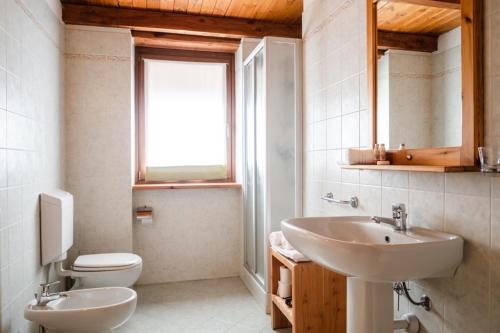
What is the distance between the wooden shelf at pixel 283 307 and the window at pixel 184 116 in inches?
59.9

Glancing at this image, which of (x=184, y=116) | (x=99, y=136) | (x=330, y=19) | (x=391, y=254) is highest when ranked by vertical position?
(x=330, y=19)

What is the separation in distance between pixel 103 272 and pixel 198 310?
790 mm

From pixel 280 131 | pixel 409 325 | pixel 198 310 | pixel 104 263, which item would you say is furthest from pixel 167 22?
pixel 409 325

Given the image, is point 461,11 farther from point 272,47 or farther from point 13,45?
point 13,45

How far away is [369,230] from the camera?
166 cm

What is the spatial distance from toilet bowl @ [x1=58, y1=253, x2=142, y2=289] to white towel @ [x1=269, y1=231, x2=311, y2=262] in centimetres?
99

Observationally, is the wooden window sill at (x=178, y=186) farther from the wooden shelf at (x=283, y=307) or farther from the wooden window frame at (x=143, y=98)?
the wooden shelf at (x=283, y=307)

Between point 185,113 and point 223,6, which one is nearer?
point 223,6

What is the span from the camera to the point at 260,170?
112 inches

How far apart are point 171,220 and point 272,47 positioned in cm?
181

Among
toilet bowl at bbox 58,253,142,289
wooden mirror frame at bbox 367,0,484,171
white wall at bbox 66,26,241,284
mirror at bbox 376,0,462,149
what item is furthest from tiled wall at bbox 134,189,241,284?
wooden mirror frame at bbox 367,0,484,171

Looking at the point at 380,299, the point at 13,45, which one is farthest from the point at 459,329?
the point at 13,45

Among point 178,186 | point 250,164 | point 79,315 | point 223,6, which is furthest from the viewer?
point 178,186

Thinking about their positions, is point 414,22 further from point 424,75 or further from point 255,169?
point 255,169
